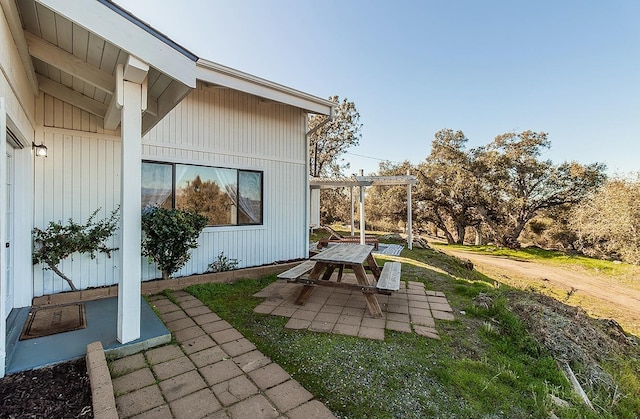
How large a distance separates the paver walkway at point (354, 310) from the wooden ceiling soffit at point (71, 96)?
335 cm

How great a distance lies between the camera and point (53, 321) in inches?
114

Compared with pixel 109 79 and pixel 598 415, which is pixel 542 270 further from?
pixel 109 79

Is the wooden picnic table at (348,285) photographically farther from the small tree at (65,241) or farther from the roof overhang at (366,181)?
the roof overhang at (366,181)

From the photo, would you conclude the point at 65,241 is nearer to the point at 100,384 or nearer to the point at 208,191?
the point at 208,191

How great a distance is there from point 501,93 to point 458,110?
8.18 ft

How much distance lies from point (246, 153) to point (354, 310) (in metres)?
3.58

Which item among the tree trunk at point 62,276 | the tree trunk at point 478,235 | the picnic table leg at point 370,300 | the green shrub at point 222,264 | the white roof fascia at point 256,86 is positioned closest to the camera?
the tree trunk at point 62,276

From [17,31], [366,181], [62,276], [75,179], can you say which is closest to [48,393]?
[62,276]

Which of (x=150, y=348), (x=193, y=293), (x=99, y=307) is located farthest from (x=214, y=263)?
(x=150, y=348)

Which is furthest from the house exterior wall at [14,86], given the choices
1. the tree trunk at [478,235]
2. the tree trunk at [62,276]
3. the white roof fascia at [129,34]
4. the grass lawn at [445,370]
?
the tree trunk at [478,235]

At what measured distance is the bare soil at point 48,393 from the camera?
5.48ft

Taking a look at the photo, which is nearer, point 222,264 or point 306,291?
point 306,291

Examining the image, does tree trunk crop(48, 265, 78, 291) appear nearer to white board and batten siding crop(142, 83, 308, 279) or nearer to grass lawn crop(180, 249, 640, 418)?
white board and batten siding crop(142, 83, 308, 279)

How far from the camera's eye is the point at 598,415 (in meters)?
2.08
